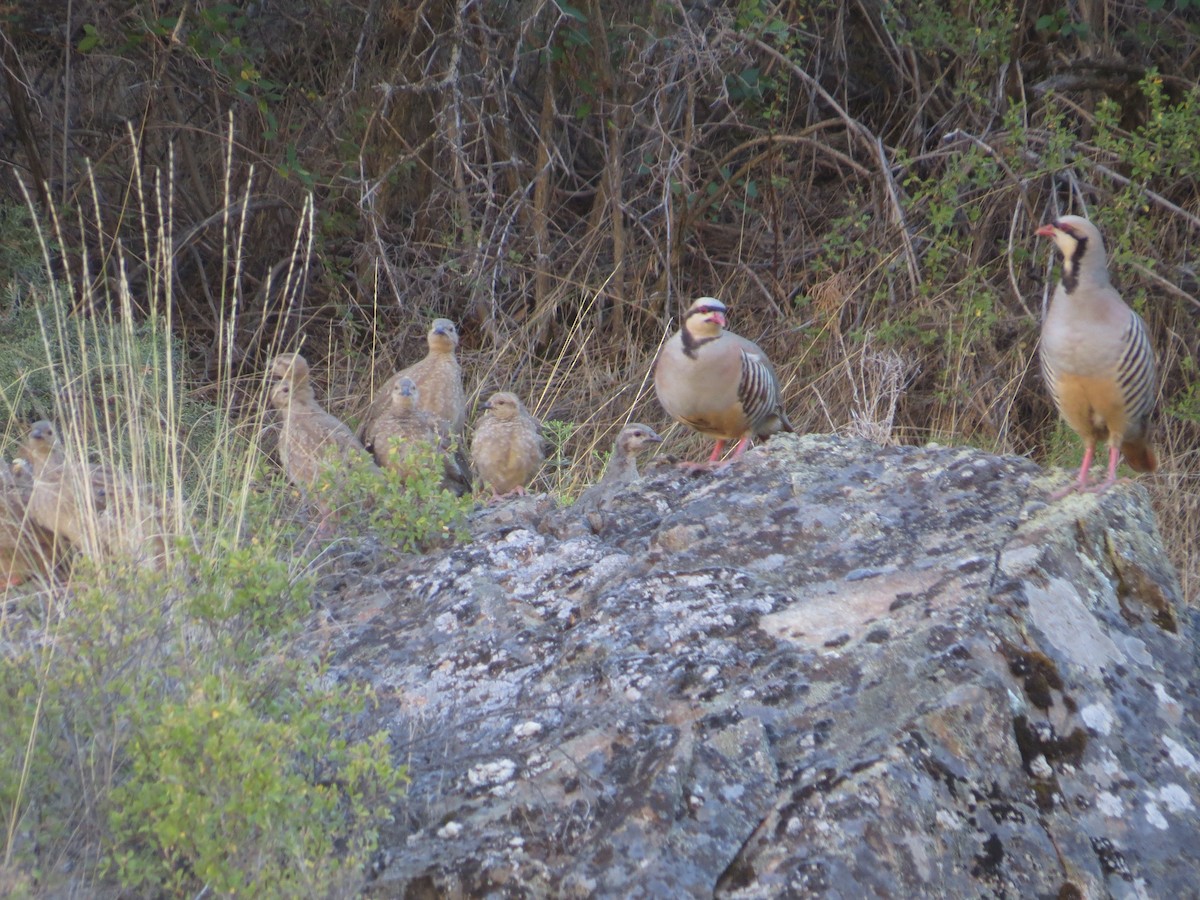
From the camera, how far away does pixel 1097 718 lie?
2957 mm

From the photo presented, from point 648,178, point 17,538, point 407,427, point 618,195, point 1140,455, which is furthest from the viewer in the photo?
point 648,178

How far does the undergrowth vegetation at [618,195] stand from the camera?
313 inches

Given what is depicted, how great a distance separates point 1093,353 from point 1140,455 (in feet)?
2.22

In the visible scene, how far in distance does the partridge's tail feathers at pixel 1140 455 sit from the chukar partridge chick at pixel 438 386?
3.40 m

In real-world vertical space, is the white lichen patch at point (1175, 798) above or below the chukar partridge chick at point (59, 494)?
above

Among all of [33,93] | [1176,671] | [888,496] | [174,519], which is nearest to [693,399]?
[888,496]

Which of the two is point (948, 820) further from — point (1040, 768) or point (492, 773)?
point (492, 773)

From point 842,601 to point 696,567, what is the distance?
431 millimetres

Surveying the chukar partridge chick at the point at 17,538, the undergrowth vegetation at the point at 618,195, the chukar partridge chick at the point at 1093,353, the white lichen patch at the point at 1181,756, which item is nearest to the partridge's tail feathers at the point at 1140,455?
the chukar partridge chick at the point at 1093,353

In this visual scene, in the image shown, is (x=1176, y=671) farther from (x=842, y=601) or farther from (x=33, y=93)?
(x=33, y=93)

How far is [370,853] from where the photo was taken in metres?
2.76

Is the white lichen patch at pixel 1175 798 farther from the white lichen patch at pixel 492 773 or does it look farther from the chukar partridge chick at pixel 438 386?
the chukar partridge chick at pixel 438 386

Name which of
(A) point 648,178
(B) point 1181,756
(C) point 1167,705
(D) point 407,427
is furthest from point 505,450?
(B) point 1181,756

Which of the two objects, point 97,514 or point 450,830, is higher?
point 450,830
